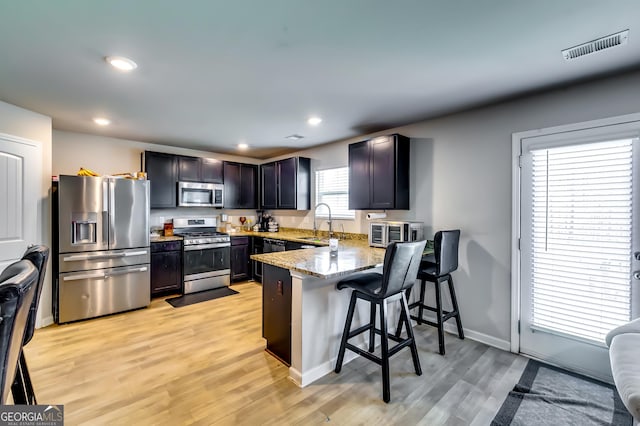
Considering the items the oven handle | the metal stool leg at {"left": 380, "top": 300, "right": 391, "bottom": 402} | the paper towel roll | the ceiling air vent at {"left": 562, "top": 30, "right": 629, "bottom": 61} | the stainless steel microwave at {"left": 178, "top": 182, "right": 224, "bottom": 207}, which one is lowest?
the metal stool leg at {"left": 380, "top": 300, "right": 391, "bottom": 402}

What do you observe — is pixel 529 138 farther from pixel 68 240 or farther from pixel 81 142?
pixel 81 142

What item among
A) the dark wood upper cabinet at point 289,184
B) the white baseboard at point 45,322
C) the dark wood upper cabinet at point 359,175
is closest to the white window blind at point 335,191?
the dark wood upper cabinet at point 289,184

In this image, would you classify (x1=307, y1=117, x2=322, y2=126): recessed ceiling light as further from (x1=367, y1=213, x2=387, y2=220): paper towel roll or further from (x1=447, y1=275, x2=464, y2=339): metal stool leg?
(x1=447, y1=275, x2=464, y2=339): metal stool leg

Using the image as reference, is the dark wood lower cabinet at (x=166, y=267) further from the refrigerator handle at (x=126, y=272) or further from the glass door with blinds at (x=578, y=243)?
the glass door with blinds at (x=578, y=243)

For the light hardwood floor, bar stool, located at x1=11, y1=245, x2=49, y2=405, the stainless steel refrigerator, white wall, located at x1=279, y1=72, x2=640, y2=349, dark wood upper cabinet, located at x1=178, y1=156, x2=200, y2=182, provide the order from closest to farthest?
bar stool, located at x1=11, y1=245, x2=49, y2=405 → the light hardwood floor → white wall, located at x1=279, y1=72, x2=640, y2=349 → the stainless steel refrigerator → dark wood upper cabinet, located at x1=178, y1=156, x2=200, y2=182

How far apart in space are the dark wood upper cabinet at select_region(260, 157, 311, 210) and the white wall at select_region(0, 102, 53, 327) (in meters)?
3.09

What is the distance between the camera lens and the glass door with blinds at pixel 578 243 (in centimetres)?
220

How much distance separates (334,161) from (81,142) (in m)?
3.70

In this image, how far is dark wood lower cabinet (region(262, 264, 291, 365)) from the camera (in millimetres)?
2412

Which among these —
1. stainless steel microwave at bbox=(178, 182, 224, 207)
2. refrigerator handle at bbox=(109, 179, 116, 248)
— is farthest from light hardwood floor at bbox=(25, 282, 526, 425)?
stainless steel microwave at bbox=(178, 182, 224, 207)

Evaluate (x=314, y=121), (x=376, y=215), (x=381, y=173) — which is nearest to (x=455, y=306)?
(x=376, y=215)

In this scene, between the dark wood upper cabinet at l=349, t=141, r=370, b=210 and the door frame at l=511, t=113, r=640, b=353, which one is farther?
the dark wood upper cabinet at l=349, t=141, r=370, b=210

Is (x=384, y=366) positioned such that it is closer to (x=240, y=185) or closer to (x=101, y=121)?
(x=101, y=121)

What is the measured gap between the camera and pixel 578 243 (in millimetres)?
2395
